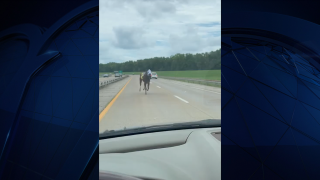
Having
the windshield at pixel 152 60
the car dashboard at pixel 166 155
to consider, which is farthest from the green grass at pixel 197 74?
the car dashboard at pixel 166 155

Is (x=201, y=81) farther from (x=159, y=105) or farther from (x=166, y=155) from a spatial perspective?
(x=166, y=155)

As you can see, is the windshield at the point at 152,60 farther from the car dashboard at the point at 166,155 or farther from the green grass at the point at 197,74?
the car dashboard at the point at 166,155

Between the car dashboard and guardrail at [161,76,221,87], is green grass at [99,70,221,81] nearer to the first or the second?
guardrail at [161,76,221,87]

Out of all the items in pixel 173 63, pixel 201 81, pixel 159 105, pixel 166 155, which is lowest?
pixel 166 155

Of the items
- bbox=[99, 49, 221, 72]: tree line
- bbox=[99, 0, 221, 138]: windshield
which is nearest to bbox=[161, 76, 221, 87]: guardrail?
bbox=[99, 0, 221, 138]: windshield

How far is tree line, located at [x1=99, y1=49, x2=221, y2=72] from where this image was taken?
5.94 ft

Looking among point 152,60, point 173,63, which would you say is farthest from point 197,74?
point 152,60

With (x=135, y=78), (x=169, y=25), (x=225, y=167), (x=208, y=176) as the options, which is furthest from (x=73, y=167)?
(x=169, y=25)

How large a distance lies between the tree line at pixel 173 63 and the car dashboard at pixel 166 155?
1.83 feet

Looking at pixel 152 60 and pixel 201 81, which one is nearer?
pixel 152 60

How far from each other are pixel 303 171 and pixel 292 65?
77 cm

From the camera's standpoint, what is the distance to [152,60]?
5.97ft

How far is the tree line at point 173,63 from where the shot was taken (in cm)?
181

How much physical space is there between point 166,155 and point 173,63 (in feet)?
2.32
